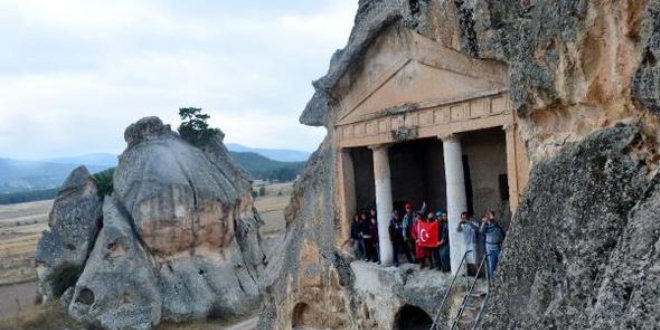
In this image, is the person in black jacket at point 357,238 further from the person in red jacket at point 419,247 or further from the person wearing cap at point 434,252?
the person wearing cap at point 434,252

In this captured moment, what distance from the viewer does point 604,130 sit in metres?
6.86

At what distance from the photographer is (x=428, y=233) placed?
13438 mm

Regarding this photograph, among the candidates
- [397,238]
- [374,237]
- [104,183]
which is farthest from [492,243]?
[104,183]

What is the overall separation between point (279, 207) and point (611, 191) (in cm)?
9645

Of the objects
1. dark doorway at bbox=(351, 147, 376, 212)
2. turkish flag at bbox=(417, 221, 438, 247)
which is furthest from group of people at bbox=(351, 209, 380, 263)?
turkish flag at bbox=(417, 221, 438, 247)

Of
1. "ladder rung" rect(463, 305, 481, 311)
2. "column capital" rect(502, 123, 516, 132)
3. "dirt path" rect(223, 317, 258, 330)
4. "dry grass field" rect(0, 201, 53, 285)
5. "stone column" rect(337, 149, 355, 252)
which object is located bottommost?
"dirt path" rect(223, 317, 258, 330)

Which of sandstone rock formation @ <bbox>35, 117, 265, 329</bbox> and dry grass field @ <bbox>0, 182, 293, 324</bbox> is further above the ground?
sandstone rock formation @ <bbox>35, 117, 265, 329</bbox>

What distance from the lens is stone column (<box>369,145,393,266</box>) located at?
48.5ft

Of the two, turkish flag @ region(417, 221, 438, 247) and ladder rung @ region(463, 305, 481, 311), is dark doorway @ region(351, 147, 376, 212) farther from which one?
ladder rung @ region(463, 305, 481, 311)

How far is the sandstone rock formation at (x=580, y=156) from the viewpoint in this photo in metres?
5.59

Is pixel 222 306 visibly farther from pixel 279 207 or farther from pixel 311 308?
pixel 279 207

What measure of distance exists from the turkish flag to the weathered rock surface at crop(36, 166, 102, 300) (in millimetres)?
22346

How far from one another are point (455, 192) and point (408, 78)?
2730 mm

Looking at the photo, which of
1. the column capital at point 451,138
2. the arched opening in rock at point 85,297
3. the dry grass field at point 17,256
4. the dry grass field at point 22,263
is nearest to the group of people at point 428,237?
the column capital at point 451,138
